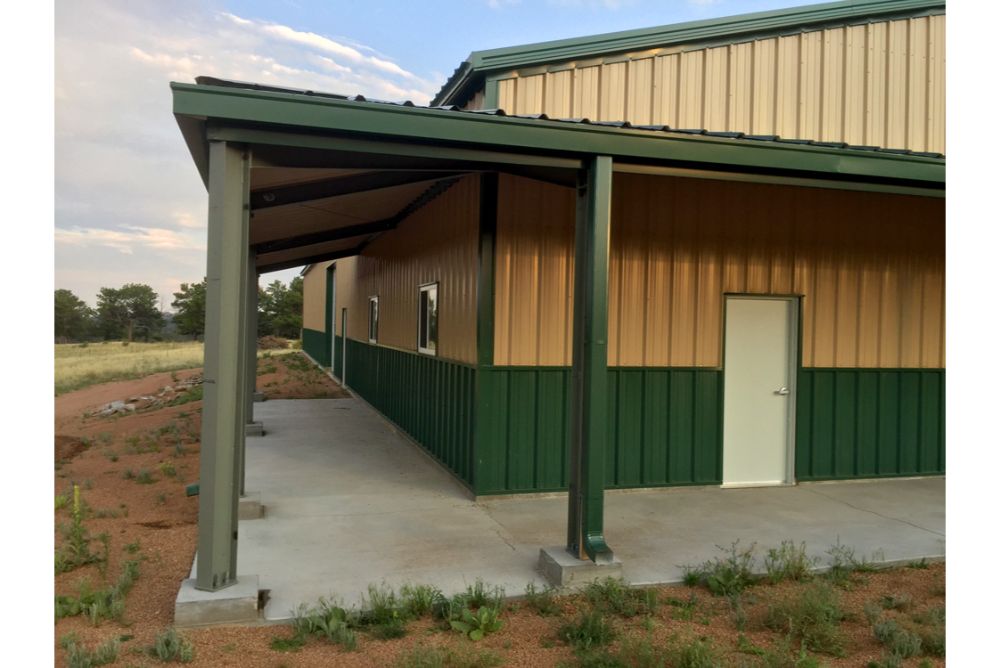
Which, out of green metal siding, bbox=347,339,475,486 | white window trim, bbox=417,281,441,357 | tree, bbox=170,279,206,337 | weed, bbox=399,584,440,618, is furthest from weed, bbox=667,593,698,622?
tree, bbox=170,279,206,337

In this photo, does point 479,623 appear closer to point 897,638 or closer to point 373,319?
point 897,638

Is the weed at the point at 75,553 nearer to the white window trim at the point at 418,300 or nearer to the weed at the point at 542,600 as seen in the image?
the weed at the point at 542,600

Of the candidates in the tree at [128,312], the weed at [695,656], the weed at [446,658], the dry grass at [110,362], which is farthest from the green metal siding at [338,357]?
the tree at [128,312]

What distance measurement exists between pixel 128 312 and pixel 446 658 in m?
65.8

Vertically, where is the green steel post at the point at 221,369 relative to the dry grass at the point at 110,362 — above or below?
above

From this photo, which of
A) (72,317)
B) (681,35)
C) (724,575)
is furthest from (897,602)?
(72,317)

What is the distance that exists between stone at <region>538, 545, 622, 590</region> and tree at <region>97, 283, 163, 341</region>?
63024mm

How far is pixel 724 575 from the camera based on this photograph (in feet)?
16.4

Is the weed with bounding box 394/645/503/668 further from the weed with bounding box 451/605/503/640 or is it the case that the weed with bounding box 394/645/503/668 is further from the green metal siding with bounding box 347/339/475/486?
the green metal siding with bounding box 347/339/475/486

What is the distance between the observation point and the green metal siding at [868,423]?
8.30m

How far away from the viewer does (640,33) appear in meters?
8.60

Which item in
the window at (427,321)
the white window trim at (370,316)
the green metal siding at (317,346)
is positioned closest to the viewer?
the window at (427,321)

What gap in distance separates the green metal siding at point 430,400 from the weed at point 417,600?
2.95 meters

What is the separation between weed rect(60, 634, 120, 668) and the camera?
12.1ft
